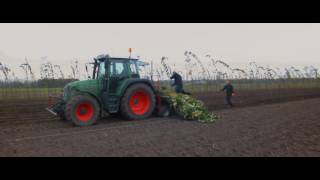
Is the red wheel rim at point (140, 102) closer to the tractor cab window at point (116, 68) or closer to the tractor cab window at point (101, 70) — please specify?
the tractor cab window at point (116, 68)

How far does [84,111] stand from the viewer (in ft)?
38.2

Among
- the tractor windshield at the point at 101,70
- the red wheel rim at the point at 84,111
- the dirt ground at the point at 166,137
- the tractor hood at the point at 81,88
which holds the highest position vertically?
the tractor windshield at the point at 101,70

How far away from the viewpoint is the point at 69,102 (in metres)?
11.2

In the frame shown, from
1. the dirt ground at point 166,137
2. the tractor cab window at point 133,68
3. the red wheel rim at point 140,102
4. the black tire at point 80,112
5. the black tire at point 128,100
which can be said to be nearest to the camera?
the dirt ground at point 166,137

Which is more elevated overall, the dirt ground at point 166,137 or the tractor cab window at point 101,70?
the tractor cab window at point 101,70

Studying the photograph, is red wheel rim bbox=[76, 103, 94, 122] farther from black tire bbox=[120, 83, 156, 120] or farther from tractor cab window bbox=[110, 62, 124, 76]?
tractor cab window bbox=[110, 62, 124, 76]

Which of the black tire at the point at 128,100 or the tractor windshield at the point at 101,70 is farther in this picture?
the tractor windshield at the point at 101,70

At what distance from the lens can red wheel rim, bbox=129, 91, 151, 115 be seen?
12789mm

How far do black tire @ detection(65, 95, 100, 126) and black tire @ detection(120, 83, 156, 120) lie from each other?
3.17ft

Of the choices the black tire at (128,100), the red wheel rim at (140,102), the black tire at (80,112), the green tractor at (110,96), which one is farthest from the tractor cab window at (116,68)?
the black tire at (80,112)

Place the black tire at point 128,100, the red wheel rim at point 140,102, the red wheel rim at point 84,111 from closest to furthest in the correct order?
the red wheel rim at point 84,111 < the black tire at point 128,100 < the red wheel rim at point 140,102

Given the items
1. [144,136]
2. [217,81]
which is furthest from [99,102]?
[217,81]

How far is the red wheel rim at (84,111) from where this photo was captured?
452 inches

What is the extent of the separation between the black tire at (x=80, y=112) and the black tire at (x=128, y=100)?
0.97m
